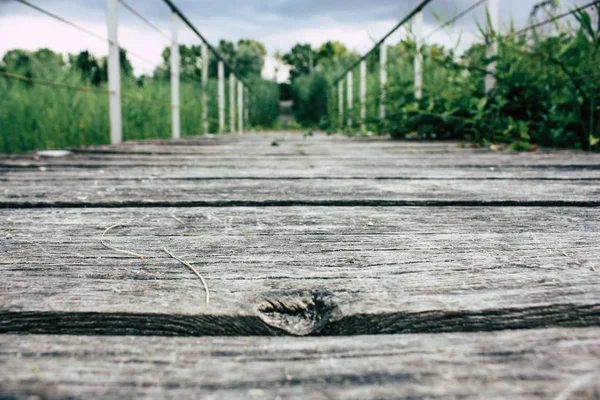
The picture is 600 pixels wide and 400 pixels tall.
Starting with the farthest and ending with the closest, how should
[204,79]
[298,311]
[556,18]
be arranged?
[204,79] < [556,18] < [298,311]

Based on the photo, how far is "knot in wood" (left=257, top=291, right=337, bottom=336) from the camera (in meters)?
0.41

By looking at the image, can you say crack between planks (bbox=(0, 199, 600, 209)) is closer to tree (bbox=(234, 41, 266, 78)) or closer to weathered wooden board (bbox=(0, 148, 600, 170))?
weathered wooden board (bbox=(0, 148, 600, 170))

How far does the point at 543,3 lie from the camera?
232 cm

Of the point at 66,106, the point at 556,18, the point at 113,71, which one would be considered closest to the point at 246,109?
the point at 113,71

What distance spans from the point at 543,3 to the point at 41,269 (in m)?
2.54

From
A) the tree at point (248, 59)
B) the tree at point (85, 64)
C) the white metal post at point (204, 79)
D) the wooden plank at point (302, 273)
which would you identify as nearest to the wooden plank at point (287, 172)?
the wooden plank at point (302, 273)

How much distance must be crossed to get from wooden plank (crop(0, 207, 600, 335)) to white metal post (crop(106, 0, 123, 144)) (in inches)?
78.6

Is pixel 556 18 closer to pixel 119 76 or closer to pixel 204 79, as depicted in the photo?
pixel 119 76

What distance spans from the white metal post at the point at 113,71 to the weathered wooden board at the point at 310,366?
8.33 feet

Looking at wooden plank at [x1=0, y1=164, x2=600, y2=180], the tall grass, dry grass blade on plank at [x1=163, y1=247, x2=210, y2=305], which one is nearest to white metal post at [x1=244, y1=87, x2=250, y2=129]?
the tall grass

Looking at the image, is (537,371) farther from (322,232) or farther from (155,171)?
(155,171)

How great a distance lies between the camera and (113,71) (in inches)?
106

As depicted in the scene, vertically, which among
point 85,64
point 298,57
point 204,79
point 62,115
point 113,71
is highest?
point 298,57

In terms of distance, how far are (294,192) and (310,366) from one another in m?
0.78
